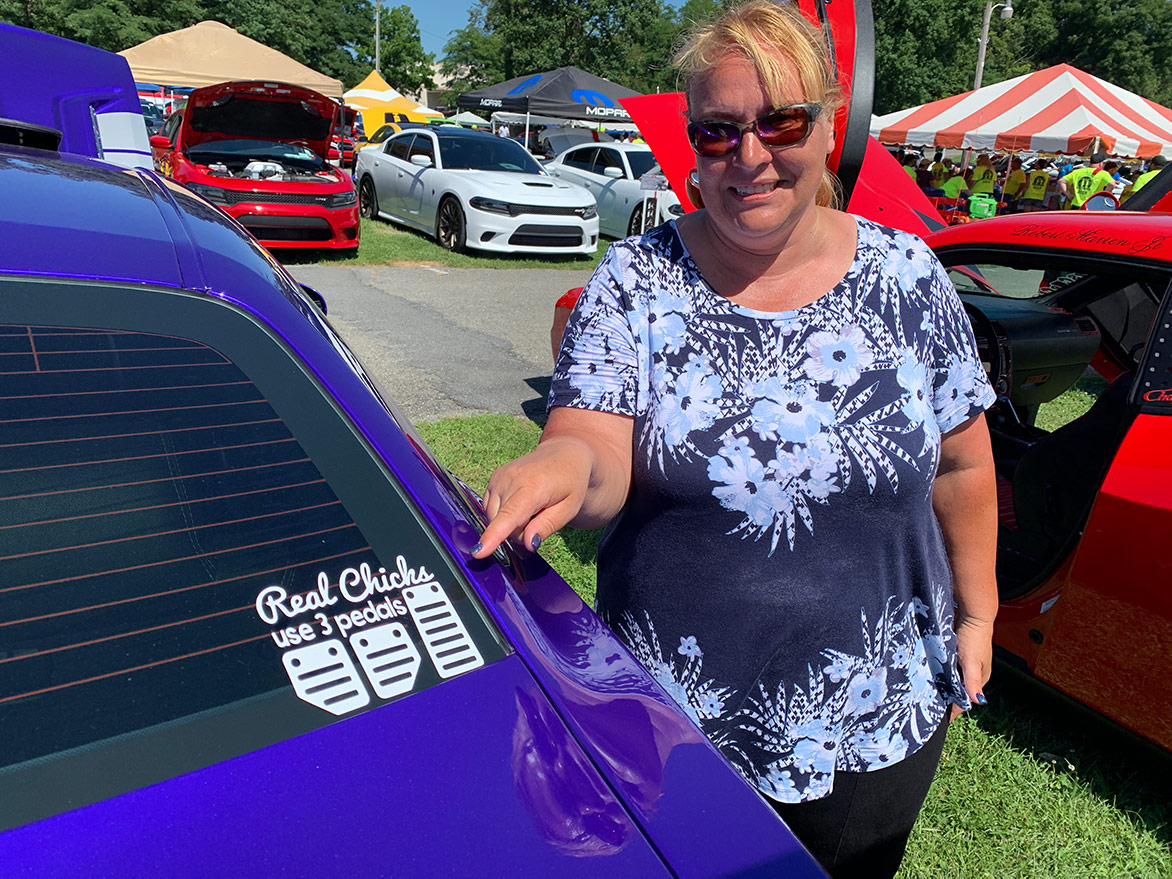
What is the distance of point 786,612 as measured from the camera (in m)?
1.36

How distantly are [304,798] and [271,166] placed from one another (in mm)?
9761

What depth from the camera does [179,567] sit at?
3.40 feet

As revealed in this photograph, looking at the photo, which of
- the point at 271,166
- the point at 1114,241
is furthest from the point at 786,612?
the point at 271,166

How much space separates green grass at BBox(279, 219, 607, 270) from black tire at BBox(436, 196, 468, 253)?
123mm

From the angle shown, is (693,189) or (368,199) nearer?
(693,189)

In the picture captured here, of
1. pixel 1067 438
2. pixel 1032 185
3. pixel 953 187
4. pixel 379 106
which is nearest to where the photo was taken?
pixel 1067 438

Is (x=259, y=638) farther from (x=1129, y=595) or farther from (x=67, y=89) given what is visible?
(x=67, y=89)

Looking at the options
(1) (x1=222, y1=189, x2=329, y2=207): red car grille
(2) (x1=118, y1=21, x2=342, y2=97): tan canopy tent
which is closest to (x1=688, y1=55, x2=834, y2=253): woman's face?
(1) (x1=222, y1=189, x2=329, y2=207): red car grille

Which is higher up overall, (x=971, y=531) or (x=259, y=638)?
(x=259, y=638)

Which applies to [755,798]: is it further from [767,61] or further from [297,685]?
[767,61]

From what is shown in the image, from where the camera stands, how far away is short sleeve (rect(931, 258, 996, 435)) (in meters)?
1.43

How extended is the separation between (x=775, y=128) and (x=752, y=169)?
0.08 metres

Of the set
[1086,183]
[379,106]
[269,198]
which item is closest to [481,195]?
[269,198]

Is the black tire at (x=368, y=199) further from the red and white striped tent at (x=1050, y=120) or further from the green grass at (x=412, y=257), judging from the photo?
the red and white striped tent at (x=1050, y=120)
